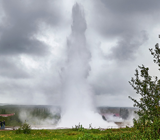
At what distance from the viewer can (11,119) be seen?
186 feet

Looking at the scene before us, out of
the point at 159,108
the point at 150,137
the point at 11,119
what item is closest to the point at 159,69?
the point at 159,108

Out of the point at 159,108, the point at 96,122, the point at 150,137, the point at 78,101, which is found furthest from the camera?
the point at 78,101

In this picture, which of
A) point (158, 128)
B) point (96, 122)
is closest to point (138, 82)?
point (158, 128)

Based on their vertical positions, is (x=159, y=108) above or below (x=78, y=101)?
below

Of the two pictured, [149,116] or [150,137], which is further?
[149,116]

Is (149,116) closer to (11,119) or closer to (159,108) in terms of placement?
(159,108)

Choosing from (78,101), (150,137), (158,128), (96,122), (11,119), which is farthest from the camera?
(11,119)

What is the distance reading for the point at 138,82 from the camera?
9.20 m

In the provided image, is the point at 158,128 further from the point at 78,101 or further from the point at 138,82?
the point at 78,101

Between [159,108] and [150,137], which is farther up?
[159,108]

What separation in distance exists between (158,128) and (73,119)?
1560 inches

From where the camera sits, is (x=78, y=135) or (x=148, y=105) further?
(x=78, y=135)

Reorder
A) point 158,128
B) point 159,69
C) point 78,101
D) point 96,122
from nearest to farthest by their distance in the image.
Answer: point 158,128
point 159,69
point 96,122
point 78,101

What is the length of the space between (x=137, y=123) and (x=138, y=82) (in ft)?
6.45
